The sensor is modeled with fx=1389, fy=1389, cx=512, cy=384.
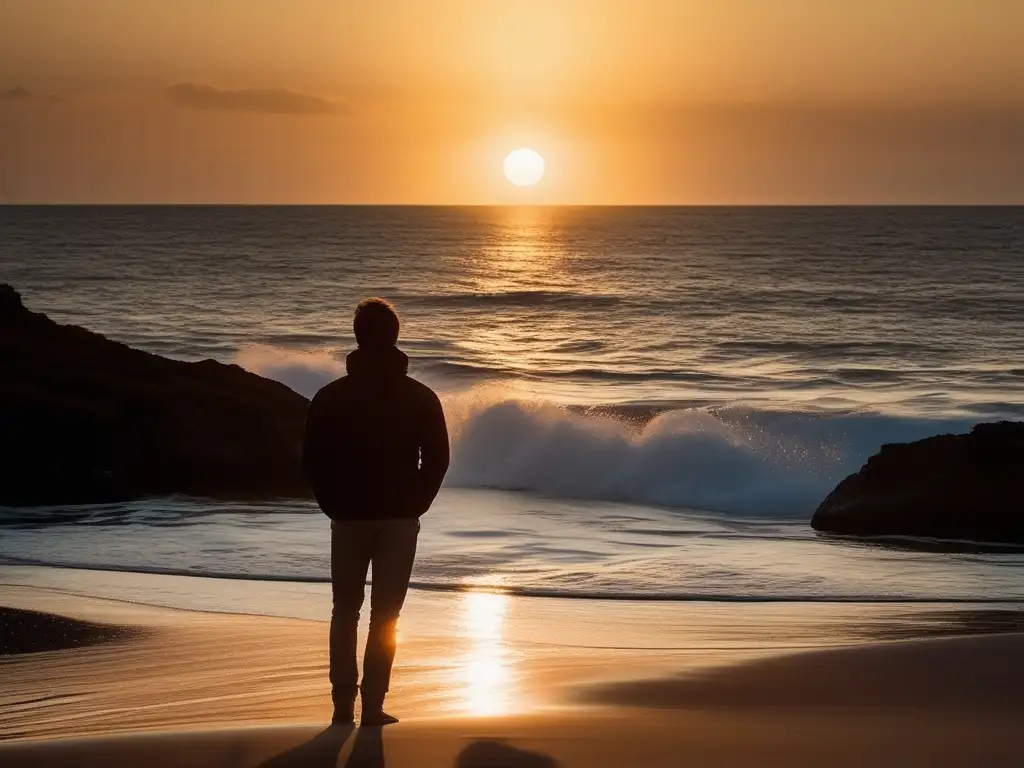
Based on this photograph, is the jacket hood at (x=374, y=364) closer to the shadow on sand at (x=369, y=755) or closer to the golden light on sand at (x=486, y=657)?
the shadow on sand at (x=369, y=755)

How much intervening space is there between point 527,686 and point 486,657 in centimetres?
98

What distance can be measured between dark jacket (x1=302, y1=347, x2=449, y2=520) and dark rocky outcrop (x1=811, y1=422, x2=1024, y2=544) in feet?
29.1

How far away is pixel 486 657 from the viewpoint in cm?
777

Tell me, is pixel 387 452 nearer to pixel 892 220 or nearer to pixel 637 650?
pixel 637 650

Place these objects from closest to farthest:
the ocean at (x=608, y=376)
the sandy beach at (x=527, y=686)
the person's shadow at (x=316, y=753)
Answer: the person's shadow at (x=316, y=753) < the sandy beach at (x=527, y=686) < the ocean at (x=608, y=376)

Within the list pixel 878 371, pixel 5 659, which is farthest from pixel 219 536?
pixel 878 371

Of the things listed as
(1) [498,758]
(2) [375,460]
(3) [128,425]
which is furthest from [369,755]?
(3) [128,425]

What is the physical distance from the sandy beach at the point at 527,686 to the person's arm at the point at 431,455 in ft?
3.12

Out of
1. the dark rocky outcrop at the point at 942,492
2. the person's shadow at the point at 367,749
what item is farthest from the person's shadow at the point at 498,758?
the dark rocky outcrop at the point at 942,492

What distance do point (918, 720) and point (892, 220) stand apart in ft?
375

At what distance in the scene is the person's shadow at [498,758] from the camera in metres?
5.06

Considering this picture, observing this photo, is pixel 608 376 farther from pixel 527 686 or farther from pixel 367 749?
pixel 367 749

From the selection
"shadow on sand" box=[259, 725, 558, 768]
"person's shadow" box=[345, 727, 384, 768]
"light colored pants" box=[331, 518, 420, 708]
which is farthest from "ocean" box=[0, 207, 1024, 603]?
"shadow on sand" box=[259, 725, 558, 768]

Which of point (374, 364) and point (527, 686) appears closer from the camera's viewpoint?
point (374, 364)
